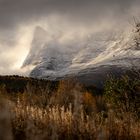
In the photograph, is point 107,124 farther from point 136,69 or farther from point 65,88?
point 65,88

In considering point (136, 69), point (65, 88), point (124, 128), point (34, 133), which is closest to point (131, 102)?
point (136, 69)

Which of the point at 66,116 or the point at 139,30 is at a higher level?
the point at 139,30

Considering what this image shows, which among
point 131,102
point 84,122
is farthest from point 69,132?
point 131,102

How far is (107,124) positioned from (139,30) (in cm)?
1416

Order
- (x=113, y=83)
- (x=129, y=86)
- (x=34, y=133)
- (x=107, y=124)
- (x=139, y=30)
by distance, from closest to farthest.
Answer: (x=34, y=133) → (x=107, y=124) → (x=139, y=30) → (x=129, y=86) → (x=113, y=83)

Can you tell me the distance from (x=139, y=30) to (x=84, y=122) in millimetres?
14480

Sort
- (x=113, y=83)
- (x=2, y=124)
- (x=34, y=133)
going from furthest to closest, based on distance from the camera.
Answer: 1. (x=113, y=83)
2. (x=34, y=133)
3. (x=2, y=124)

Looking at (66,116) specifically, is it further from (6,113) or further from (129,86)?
(129,86)

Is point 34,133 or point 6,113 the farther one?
point 34,133

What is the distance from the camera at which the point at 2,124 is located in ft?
13.0

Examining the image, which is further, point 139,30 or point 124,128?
point 139,30

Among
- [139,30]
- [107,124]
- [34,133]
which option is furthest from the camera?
[139,30]

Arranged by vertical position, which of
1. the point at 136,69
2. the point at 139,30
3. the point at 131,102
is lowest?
the point at 131,102

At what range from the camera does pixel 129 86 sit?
39.8m
